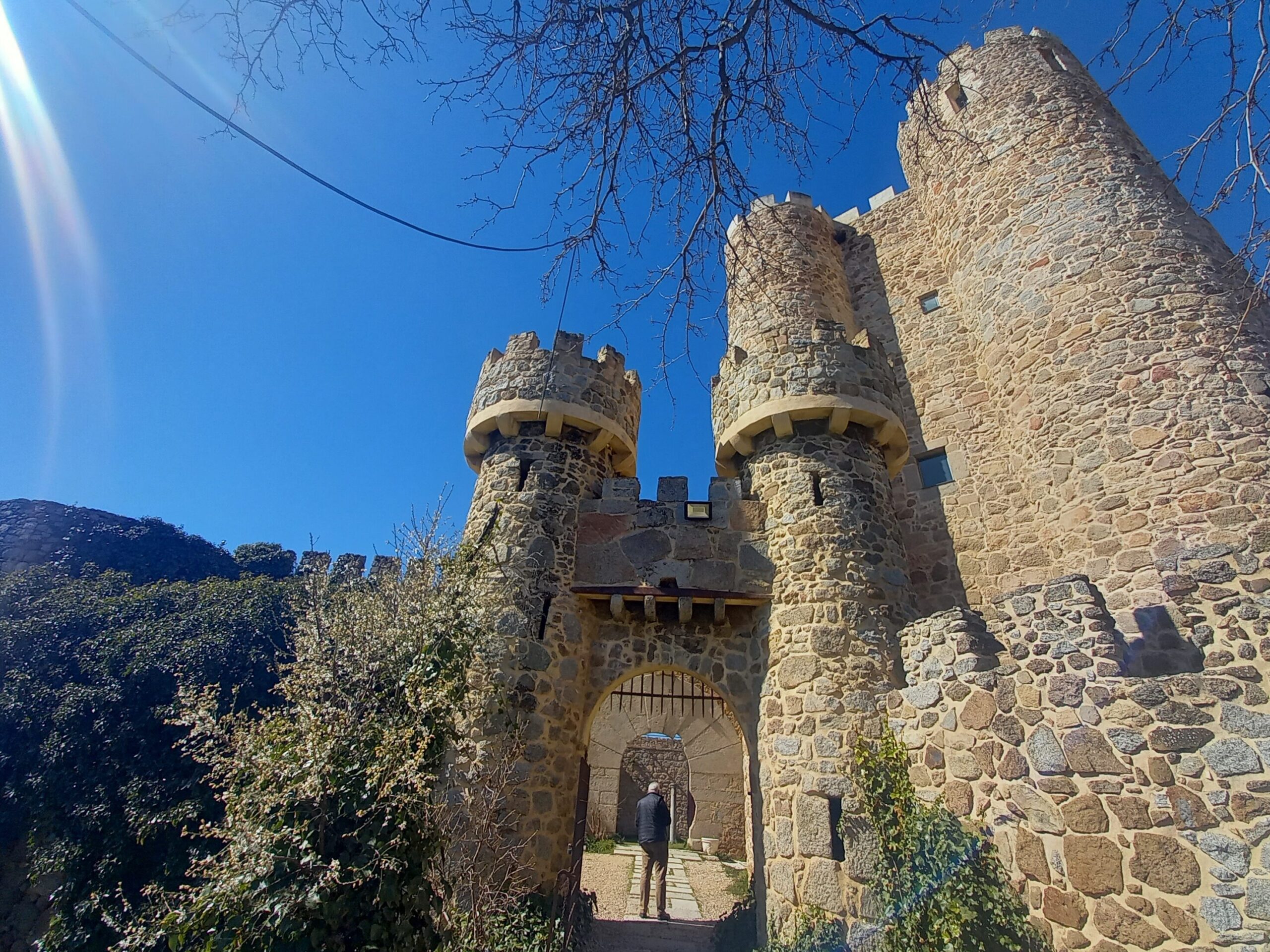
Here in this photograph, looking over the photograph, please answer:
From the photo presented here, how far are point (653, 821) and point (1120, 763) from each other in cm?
579

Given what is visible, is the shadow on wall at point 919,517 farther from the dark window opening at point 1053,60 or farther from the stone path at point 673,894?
the stone path at point 673,894

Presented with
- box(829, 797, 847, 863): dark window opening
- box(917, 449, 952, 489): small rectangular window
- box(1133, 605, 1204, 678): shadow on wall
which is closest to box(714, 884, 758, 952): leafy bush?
box(829, 797, 847, 863): dark window opening

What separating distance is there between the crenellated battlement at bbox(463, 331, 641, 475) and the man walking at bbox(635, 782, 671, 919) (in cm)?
471

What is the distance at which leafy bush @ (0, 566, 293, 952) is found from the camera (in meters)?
6.38

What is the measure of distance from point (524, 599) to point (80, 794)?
5448 millimetres

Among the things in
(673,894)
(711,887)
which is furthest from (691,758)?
(673,894)

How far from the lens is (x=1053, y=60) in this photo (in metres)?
10.6

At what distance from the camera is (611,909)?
8266 millimetres

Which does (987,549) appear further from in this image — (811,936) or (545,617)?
(545,617)

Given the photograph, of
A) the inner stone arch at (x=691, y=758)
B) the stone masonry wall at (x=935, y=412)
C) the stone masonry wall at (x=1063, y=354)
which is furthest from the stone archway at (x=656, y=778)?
the stone masonry wall at (x=1063, y=354)

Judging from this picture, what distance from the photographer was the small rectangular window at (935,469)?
10438 mm

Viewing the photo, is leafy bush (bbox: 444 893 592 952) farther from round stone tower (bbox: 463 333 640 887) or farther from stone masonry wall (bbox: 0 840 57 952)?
stone masonry wall (bbox: 0 840 57 952)

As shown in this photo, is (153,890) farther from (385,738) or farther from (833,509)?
(833,509)

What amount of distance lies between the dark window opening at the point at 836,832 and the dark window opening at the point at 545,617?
3297 millimetres
